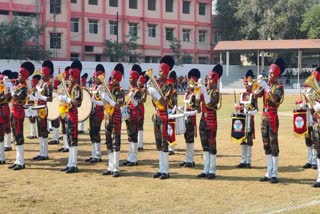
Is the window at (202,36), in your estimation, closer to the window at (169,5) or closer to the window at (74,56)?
the window at (169,5)

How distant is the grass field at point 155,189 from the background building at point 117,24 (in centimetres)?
4238

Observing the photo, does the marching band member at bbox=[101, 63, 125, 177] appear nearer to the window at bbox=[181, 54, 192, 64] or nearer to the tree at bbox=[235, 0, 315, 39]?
the tree at bbox=[235, 0, 315, 39]

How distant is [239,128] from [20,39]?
137ft

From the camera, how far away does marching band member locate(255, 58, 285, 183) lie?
35.7 ft

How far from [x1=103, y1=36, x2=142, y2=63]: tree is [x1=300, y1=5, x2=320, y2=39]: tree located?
19.3 meters

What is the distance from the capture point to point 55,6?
55.0 m

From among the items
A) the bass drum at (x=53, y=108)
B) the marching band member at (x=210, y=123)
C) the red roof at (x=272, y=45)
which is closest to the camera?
the marching band member at (x=210, y=123)

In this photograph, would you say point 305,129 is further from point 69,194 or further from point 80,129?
point 80,129

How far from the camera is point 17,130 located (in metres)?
12.7

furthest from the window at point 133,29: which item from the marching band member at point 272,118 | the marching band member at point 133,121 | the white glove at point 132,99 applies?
the marching band member at point 272,118

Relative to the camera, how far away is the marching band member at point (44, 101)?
45.4 feet

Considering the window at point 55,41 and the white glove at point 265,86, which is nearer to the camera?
the white glove at point 265,86

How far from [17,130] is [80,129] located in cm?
799

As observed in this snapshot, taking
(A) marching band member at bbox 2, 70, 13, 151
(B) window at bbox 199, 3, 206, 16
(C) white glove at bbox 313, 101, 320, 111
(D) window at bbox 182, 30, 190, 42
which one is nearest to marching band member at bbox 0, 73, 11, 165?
(A) marching band member at bbox 2, 70, 13, 151
